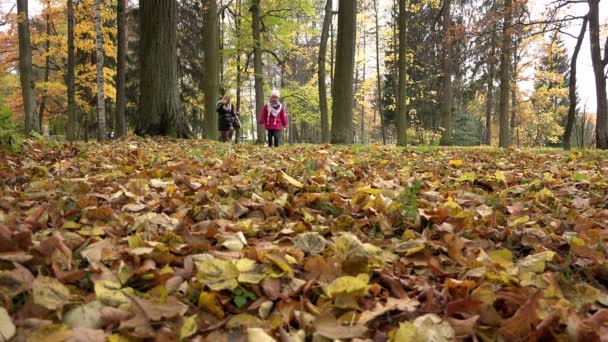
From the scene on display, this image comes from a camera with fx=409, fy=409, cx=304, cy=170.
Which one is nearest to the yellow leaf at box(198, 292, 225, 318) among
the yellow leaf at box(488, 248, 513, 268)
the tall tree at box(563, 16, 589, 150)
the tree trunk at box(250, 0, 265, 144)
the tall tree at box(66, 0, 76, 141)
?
the yellow leaf at box(488, 248, 513, 268)

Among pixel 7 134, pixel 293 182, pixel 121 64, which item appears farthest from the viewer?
pixel 121 64

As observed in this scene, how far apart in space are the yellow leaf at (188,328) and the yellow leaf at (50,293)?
339 mm

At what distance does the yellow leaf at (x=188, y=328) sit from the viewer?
1013mm

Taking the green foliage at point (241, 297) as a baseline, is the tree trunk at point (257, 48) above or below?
above

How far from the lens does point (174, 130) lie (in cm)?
835

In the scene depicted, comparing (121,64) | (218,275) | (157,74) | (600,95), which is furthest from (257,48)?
(218,275)

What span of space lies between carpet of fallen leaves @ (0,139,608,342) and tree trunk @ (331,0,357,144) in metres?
7.21

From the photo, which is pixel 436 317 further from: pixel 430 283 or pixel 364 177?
pixel 364 177

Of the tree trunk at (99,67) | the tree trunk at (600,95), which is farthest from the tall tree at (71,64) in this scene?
the tree trunk at (600,95)

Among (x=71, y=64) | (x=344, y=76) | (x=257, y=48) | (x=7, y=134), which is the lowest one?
(x=7, y=134)

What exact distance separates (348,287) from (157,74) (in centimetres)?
806

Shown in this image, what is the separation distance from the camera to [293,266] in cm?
145

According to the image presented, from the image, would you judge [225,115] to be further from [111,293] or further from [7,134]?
[111,293]

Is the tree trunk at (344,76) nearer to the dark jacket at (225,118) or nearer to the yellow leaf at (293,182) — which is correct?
the dark jacket at (225,118)
